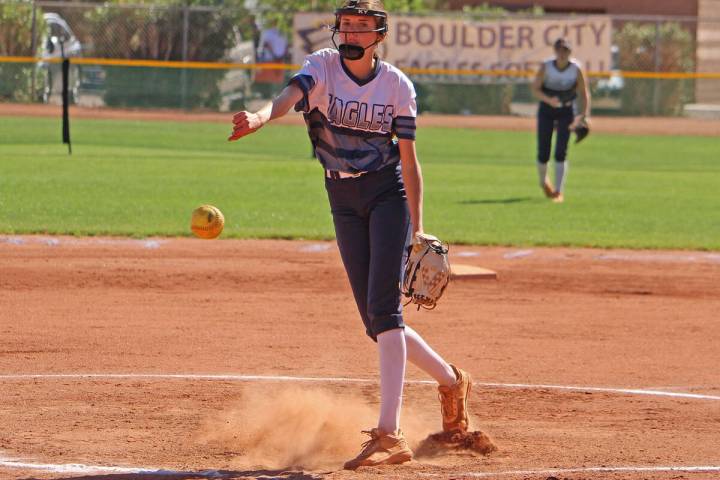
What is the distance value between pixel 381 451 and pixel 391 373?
35cm

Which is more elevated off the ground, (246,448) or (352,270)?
(352,270)

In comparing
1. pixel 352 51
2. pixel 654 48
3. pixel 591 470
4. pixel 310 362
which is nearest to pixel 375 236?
pixel 352 51

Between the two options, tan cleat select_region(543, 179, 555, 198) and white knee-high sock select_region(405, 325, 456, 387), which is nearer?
white knee-high sock select_region(405, 325, 456, 387)

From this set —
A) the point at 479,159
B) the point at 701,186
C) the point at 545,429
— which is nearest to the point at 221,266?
the point at 545,429

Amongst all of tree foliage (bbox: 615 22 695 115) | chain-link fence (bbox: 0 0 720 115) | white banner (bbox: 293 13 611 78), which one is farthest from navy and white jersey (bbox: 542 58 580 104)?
tree foliage (bbox: 615 22 695 115)

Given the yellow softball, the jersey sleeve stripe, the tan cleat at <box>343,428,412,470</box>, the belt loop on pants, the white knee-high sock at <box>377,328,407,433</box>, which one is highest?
the jersey sleeve stripe

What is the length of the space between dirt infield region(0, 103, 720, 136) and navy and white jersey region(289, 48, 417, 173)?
80.2 feet

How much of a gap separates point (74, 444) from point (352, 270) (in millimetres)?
1568

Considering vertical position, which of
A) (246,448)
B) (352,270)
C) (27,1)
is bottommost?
(246,448)

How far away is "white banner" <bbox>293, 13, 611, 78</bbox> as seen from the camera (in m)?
33.8

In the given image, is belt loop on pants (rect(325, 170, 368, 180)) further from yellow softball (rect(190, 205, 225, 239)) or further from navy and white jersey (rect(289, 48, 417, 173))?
yellow softball (rect(190, 205, 225, 239))

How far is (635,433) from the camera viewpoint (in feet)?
21.4

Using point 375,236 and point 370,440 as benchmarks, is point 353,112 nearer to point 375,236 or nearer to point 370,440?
point 375,236

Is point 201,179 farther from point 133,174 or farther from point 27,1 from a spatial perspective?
point 27,1
